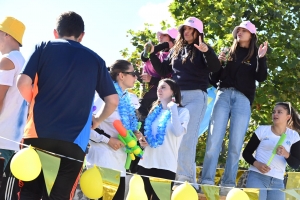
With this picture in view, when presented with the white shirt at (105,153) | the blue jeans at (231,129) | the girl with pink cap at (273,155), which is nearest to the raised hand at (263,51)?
the blue jeans at (231,129)

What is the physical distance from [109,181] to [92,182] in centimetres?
17

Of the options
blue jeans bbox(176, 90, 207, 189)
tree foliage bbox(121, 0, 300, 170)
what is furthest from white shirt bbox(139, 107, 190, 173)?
tree foliage bbox(121, 0, 300, 170)

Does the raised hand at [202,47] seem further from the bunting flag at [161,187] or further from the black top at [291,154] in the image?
the bunting flag at [161,187]

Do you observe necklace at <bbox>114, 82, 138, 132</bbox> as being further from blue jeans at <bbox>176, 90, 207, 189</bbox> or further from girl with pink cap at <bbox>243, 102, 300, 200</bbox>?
girl with pink cap at <bbox>243, 102, 300, 200</bbox>

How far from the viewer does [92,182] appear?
165 inches

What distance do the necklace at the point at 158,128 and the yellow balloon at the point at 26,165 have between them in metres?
1.61

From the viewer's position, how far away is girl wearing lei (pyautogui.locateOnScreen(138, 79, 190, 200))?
4.98m

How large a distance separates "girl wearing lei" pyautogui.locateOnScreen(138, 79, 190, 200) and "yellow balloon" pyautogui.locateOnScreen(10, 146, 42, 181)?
1.58 metres

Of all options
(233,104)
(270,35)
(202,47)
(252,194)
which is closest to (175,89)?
(202,47)

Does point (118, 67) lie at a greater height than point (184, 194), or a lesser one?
greater

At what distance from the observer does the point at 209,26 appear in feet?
38.0

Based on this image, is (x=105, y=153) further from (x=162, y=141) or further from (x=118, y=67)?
(x=118, y=67)

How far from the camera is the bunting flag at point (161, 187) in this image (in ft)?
14.6

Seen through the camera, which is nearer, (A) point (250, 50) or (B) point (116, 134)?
(B) point (116, 134)
